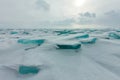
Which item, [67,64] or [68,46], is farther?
[68,46]

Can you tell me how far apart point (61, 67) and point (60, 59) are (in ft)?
0.66

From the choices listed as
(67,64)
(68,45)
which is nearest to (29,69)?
(67,64)

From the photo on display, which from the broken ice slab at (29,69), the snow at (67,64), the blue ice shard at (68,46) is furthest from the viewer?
the blue ice shard at (68,46)

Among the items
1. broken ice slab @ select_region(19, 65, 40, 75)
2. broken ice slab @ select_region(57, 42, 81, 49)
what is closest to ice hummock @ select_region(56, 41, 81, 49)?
broken ice slab @ select_region(57, 42, 81, 49)

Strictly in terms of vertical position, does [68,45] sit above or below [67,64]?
above

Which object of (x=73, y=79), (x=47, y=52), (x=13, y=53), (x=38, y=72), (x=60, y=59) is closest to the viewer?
(x=73, y=79)

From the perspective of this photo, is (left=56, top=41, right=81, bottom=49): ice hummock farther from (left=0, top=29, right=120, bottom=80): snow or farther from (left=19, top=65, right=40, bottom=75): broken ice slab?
(left=19, top=65, right=40, bottom=75): broken ice slab

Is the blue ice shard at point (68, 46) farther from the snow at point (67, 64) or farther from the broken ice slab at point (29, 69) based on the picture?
the broken ice slab at point (29, 69)

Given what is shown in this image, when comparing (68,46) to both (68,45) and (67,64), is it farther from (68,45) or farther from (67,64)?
(67,64)

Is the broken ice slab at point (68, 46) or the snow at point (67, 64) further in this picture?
the broken ice slab at point (68, 46)

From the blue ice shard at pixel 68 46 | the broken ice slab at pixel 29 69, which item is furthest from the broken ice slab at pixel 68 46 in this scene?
the broken ice slab at pixel 29 69

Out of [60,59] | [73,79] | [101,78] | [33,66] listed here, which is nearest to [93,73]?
[101,78]

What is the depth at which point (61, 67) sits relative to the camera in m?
1.40

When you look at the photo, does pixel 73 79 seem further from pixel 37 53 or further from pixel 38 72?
pixel 37 53
